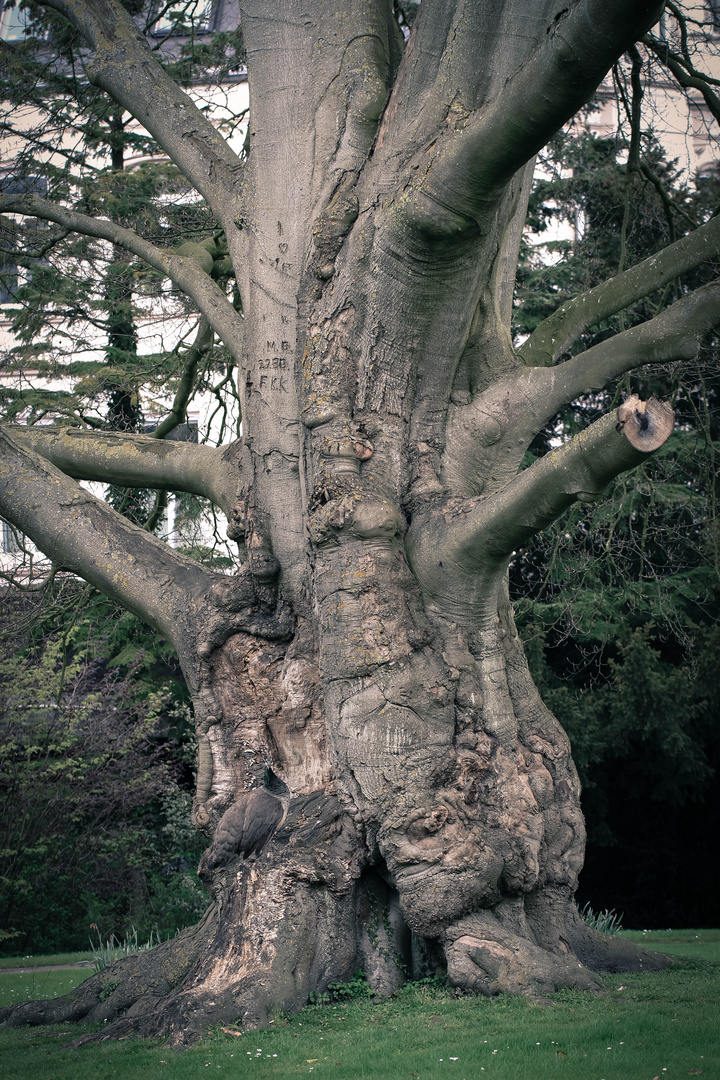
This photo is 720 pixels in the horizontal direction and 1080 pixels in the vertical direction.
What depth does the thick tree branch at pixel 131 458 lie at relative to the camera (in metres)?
6.30

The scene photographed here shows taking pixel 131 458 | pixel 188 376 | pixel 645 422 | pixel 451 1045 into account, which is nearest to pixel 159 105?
pixel 188 376

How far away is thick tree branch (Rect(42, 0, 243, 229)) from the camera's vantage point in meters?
6.51

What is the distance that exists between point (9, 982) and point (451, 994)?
597 cm

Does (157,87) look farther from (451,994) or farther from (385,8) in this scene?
(451,994)

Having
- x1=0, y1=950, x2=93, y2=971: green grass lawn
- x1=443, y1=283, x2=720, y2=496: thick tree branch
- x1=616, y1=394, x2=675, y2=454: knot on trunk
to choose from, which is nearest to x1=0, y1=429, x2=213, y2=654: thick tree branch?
x1=443, y1=283, x2=720, y2=496: thick tree branch

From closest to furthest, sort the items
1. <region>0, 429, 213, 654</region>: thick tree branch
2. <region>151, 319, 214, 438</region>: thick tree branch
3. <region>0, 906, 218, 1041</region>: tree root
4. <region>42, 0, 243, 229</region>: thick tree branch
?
<region>0, 906, 218, 1041</region>: tree root
<region>0, 429, 213, 654</region>: thick tree branch
<region>42, 0, 243, 229</region>: thick tree branch
<region>151, 319, 214, 438</region>: thick tree branch

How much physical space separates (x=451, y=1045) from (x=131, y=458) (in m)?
4.17

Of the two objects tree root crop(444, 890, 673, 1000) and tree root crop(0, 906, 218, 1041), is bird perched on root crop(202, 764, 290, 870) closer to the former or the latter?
tree root crop(0, 906, 218, 1041)

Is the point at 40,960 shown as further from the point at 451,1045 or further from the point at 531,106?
the point at 531,106

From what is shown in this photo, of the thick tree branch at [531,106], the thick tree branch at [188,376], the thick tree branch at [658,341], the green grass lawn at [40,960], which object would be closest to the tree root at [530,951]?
the thick tree branch at [658,341]

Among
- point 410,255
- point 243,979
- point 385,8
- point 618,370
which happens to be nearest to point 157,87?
point 385,8

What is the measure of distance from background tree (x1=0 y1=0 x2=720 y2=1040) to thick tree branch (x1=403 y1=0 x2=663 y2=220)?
0.07ft

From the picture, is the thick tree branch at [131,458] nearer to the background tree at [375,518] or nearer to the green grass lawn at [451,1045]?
the background tree at [375,518]

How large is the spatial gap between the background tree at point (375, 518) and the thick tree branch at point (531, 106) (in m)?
0.02
